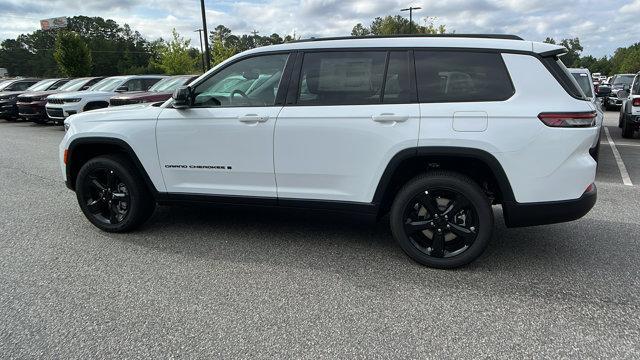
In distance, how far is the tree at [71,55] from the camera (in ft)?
99.0

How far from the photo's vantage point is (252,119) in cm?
392

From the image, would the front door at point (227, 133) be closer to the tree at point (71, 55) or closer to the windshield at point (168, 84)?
the windshield at point (168, 84)

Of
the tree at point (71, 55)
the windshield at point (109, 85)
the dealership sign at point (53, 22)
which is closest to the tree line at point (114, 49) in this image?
the dealership sign at point (53, 22)

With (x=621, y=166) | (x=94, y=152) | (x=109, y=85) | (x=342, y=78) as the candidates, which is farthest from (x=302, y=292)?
(x=109, y=85)

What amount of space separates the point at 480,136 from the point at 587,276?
1.40 metres

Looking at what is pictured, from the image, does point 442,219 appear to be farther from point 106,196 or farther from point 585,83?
point 585,83

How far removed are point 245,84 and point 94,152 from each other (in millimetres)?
1865

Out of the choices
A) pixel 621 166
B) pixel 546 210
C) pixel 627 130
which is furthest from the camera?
pixel 627 130

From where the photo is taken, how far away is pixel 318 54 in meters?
3.92

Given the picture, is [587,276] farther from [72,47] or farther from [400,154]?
[72,47]

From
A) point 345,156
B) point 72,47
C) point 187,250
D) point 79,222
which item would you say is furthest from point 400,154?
point 72,47

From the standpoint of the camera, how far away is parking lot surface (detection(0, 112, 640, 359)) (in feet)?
8.98

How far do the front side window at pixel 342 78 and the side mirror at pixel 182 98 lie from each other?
1030 millimetres

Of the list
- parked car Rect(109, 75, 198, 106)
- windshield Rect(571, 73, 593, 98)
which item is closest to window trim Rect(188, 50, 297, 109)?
windshield Rect(571, 73, 593, 98)
